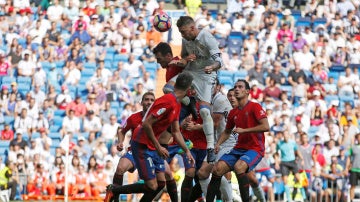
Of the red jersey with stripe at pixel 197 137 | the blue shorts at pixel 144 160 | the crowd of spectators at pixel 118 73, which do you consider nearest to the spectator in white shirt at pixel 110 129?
the crowd of spectators at pixel 118 73

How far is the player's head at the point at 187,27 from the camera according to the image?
65.2 ft

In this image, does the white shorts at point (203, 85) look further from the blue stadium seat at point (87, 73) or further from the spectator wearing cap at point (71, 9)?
the spectator wearing cap at point (71, 9)

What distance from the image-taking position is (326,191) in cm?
2866

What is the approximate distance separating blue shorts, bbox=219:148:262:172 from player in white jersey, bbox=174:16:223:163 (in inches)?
12.2

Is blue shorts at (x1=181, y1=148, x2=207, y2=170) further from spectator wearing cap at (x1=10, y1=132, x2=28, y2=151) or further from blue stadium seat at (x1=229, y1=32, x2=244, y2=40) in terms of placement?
blue stadium seat at (x1=229, y1=32, x2=244, y2=40)

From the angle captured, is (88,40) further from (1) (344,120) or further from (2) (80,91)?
(1) (344,120)

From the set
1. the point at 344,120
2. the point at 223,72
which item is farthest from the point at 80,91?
the point at 344,120

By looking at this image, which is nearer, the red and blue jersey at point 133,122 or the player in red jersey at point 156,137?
the player in red jersey at point 156,137

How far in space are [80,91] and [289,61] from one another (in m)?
5.90

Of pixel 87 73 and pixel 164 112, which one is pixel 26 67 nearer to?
pixel 87 73

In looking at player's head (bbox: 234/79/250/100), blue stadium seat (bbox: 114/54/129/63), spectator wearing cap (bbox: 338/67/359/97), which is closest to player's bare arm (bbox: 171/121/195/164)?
player's head (bbox: 234/79/250/100)

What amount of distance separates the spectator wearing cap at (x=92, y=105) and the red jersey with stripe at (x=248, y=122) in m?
11.8

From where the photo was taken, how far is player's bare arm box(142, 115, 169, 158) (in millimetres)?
18531

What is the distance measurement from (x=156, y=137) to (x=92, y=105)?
42.8 ft
